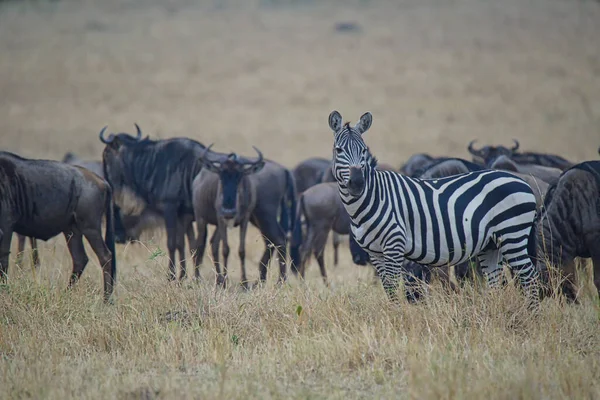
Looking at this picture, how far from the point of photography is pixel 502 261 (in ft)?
24.2

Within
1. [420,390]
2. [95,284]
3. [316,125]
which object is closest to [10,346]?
[95,284]

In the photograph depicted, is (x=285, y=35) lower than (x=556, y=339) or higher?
higher

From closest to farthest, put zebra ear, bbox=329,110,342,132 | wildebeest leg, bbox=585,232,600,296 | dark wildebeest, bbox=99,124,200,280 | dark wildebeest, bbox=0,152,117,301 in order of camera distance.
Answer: zebra ear, bbox=329,110,342,132
wildebeest leg, bbox=585,232,600,296
dark wildebeest, bbox=0,152,117,301
dark wildebeest, bbox=99,124,200,280

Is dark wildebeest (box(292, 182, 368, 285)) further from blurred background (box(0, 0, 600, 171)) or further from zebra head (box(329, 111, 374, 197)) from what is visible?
blurred background (box(0, 0, 600, 171))

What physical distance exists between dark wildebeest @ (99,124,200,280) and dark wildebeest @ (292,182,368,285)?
163cm

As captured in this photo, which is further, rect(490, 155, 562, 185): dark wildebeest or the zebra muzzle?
rect(490, 155, 562, 185): dark wildebeest

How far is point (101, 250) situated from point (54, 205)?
27.2 inches

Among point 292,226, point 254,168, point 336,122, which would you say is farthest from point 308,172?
point 336,122

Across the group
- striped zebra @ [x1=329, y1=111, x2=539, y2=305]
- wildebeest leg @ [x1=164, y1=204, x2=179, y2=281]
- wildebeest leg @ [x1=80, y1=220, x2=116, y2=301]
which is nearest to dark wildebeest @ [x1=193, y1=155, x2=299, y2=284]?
wildebeest leg @ [x1=164, y1=204, x2=179, y2=281]

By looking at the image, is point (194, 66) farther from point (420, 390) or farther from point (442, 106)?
point (420, 390)

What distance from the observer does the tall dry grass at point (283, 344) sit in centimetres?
530

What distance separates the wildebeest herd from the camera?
7.04m

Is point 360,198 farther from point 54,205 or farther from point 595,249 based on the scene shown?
point 54,205

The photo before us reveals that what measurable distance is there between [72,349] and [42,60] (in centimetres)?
4876
